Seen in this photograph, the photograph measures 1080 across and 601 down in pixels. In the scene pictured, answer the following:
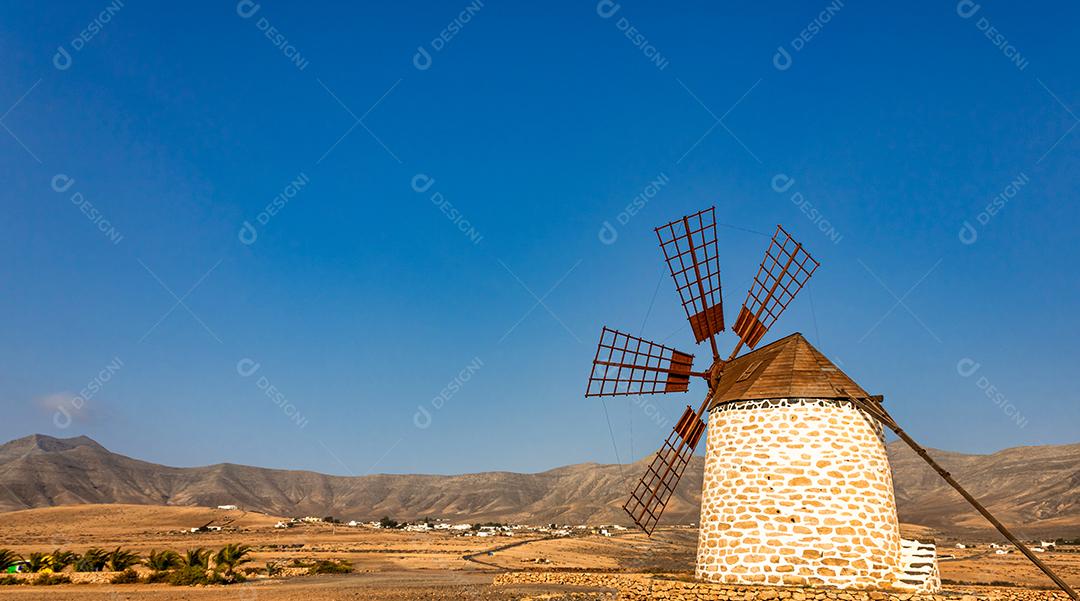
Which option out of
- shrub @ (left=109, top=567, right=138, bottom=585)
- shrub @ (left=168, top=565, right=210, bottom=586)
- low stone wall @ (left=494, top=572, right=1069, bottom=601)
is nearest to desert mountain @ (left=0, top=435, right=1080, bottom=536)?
low stone wall @ (left=494, top=572, right=1069, bottom=601)

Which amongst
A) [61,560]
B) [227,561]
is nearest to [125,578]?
[227,561]

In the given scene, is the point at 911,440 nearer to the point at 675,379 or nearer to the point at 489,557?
the point at 675,379

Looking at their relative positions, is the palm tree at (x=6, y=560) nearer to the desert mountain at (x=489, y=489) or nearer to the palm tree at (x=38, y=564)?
the palm tree at (x=38, y=564)

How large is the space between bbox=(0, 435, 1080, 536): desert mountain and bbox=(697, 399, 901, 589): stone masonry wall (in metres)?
65.0

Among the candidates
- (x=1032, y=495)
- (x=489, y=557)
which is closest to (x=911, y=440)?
(x=489, y=557)

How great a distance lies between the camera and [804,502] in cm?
1402

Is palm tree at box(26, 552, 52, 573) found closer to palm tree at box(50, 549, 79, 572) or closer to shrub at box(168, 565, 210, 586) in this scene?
palm tree at box(50, 549, 79, 572)

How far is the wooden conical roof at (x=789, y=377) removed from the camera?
14.8m

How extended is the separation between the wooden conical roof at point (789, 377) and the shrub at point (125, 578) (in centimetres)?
2279

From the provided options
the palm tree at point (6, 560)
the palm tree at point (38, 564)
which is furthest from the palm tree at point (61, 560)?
the palm tree at point (6, 560)

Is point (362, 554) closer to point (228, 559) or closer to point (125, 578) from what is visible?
point (228, 559)

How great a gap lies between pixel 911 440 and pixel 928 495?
340 ft

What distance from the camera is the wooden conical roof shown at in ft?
48.4

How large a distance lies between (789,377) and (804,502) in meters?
2.64
